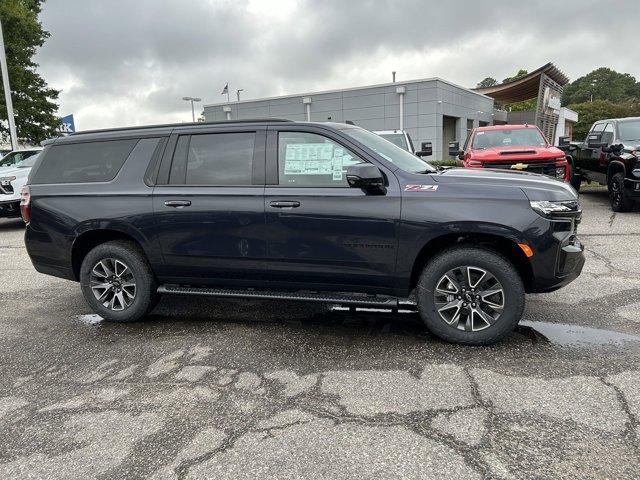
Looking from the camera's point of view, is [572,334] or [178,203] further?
[178,203]

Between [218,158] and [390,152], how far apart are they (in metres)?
1.51

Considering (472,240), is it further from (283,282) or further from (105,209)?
(105,209)

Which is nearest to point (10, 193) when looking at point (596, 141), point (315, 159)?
point (315, 159)

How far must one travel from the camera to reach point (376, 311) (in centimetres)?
468

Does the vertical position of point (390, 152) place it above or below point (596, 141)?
below

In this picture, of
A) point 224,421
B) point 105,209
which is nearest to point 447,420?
point 224,421

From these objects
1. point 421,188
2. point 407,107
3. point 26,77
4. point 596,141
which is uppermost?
point 26,77

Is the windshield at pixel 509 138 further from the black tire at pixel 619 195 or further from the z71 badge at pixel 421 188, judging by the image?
the z71 badge at pixel 421 188

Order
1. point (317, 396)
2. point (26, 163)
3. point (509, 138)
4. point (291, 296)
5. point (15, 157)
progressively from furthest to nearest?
point (15, 157), point (26, 163), point (509, 138), point (291, 296), point (317, 396)

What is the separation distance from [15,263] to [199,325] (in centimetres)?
470

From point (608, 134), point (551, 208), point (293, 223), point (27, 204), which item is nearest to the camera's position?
point (551, 208)

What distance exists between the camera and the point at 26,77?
27.3 meters

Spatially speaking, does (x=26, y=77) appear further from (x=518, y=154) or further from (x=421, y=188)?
(x=421, y=188)

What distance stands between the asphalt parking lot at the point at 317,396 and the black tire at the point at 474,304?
0.41ft
